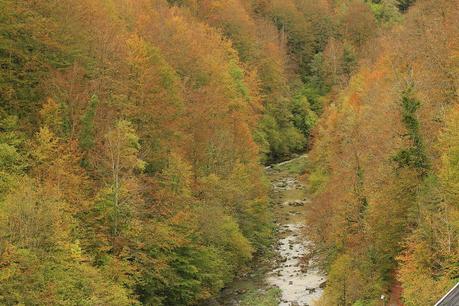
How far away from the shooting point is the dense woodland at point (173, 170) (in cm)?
3228

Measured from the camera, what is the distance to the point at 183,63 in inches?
2557

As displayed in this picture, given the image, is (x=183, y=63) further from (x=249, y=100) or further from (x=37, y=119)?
(x=37, y=119)

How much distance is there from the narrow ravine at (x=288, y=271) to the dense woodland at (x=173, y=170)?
1.31 metres

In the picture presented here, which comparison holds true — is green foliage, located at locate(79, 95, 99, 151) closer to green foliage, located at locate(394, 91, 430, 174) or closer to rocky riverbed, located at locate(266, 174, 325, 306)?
rocky riverbed, located at locate(266, 174, 325, 306)

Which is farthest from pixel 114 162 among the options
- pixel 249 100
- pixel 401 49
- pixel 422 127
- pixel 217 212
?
pixel 249 100

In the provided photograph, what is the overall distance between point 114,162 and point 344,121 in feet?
104

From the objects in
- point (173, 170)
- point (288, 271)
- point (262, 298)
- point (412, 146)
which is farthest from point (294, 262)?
point (412, 146)

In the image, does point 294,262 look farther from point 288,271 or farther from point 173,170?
point 173,170

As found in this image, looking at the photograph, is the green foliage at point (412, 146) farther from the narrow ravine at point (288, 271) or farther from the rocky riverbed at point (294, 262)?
the narrow ravine at point (288, 271)

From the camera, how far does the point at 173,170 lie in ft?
151

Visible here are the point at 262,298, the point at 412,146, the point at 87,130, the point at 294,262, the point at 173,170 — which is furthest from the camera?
the point at 294,262

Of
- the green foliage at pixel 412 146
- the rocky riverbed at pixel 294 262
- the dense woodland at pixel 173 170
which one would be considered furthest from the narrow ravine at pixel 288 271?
the green foliage at pixel 412 146

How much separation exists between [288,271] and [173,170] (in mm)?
13336

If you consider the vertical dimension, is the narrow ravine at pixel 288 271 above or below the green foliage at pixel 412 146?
below
